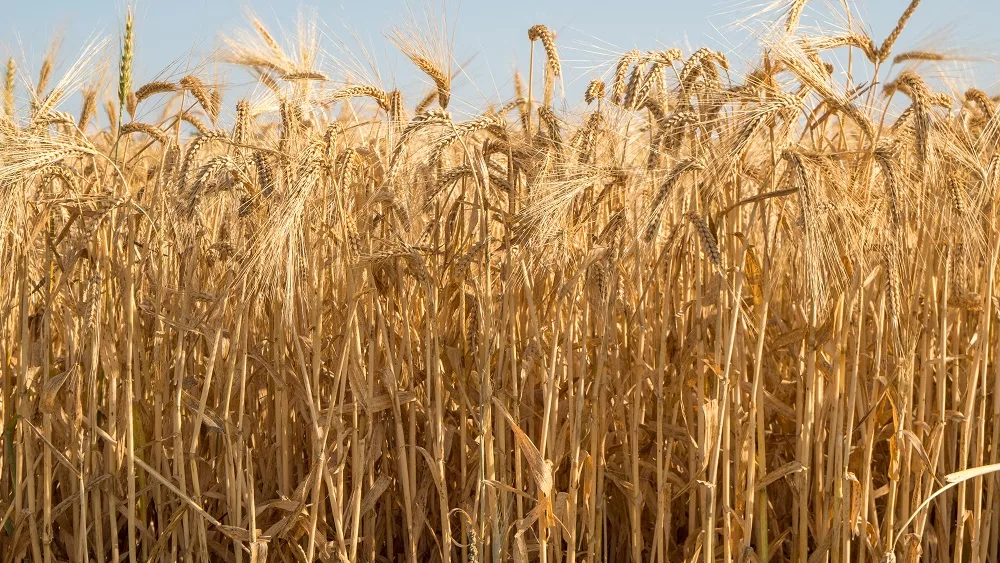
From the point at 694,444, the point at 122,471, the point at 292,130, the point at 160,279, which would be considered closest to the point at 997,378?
the point at 694,444

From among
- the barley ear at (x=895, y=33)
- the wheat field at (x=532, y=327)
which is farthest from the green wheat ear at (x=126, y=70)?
the barley ear at (x=895, y=33)

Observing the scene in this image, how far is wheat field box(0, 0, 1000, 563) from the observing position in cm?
227

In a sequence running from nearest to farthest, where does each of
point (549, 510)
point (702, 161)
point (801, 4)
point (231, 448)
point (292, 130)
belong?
1. point (702, 161)
2. point (549, 510)
3. point (231, 448)
4. point (292, 130)
5. point (801, 4)

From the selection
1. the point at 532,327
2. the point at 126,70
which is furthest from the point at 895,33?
the point at 126,70

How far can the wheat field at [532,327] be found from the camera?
2.27 meters

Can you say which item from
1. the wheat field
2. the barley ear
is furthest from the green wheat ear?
the barley ear

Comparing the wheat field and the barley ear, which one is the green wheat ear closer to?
the wheat field

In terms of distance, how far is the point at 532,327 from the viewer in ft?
8.37

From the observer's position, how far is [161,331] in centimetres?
257

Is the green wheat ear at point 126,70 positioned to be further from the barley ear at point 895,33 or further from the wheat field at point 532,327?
the barley ear at point 895,33

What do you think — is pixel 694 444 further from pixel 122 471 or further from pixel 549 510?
pixel 122 471

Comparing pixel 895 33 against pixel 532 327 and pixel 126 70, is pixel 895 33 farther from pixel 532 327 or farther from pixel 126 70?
pixel 126 70

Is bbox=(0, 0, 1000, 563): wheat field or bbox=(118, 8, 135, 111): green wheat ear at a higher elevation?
bbox=(118, 8, 135, 111): green wheat ear

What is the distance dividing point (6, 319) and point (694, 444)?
1.92 meters
